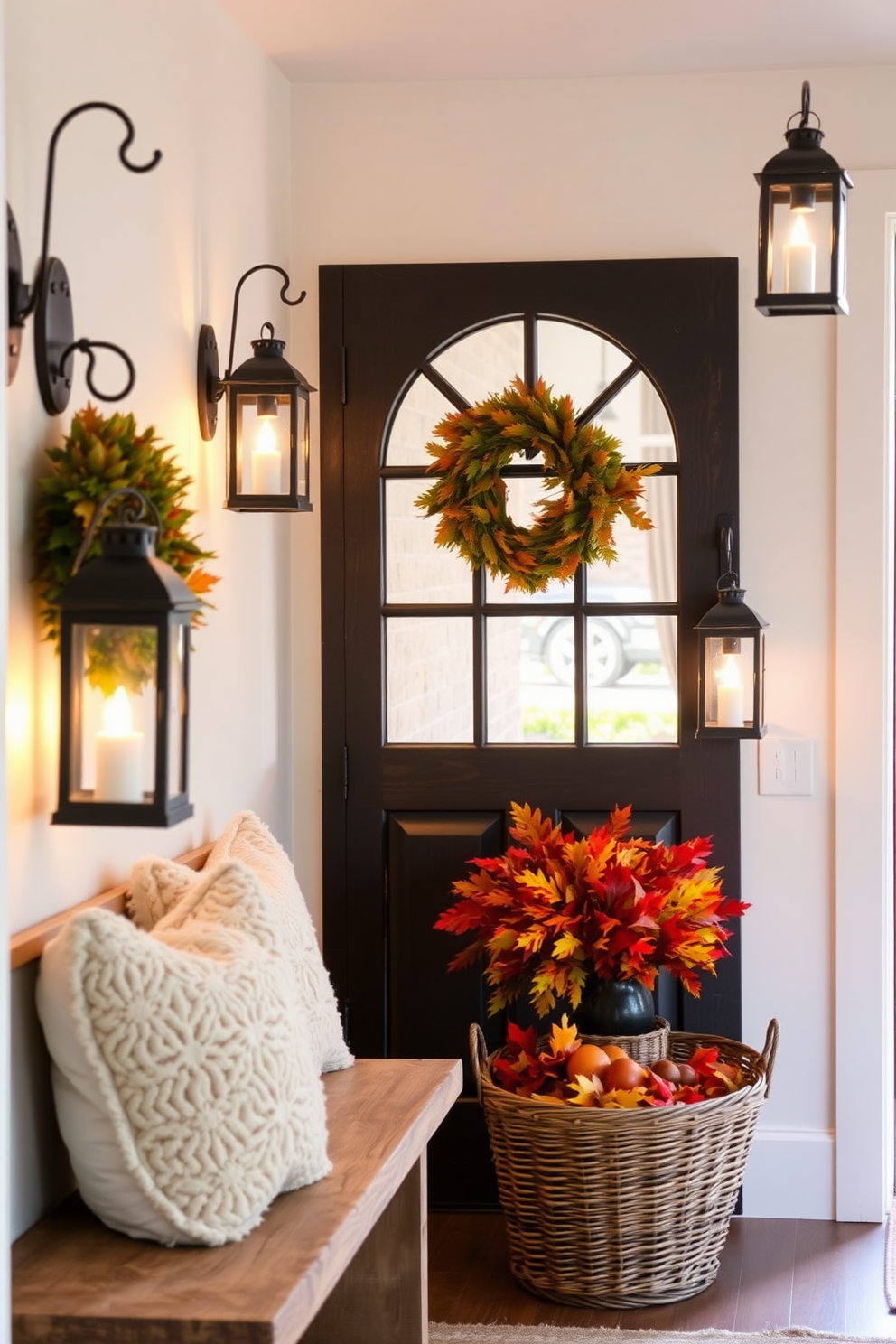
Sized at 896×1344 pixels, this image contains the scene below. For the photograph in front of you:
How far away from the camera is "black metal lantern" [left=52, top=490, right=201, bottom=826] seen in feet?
5.78

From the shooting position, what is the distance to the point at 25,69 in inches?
77.4

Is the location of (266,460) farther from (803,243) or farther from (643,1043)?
(643,1043)

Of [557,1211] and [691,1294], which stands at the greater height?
[557,1211]

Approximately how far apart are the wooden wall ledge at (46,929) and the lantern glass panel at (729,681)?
4.75 feet

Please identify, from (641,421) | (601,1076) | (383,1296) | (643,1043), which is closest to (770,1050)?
(643,1043)

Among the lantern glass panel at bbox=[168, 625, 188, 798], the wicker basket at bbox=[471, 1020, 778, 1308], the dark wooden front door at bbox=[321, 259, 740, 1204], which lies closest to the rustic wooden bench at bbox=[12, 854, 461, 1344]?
the lantern glass panel at bbox=[168, 625, 188, 798]

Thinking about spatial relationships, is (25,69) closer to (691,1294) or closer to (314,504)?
(314,504)

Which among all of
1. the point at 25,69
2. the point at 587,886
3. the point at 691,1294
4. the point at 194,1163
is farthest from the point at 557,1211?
the point at 25,69

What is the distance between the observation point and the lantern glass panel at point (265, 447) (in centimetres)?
267

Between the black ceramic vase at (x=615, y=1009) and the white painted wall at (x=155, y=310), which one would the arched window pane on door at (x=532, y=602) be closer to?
the white painted wall at (x=155, y=310)

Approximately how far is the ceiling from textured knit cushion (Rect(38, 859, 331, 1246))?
1.99m

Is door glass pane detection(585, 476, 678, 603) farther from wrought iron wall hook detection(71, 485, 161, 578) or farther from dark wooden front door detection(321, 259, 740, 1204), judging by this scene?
wrought iron wall hook detection(71, 485, 161, 578)

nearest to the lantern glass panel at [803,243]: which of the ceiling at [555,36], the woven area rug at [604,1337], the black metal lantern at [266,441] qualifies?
the ceiling at [555,36]

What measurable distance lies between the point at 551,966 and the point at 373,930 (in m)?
0.58
